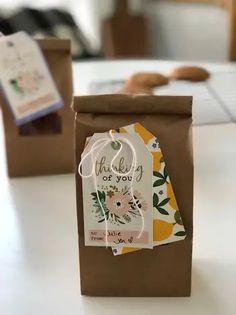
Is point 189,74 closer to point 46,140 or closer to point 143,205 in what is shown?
point 46,140

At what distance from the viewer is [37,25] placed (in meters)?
2.74

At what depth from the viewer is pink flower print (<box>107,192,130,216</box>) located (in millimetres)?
808

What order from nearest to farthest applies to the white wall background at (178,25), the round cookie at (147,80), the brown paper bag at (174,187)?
1. the brown paper bag at (174,187)
2. the round cookie at (147,80)
3. the white wall background at (178,25)

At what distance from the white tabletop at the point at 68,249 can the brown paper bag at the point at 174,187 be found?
0.02 metres

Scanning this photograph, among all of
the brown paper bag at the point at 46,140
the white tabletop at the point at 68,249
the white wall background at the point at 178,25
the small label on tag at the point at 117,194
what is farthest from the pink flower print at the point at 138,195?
the white wall background at the point at 178,25

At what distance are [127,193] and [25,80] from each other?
0.49m

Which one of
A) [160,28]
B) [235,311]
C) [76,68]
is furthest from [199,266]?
[160,28]

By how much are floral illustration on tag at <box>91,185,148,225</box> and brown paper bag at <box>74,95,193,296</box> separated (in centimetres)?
2

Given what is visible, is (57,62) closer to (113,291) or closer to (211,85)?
(113,291)

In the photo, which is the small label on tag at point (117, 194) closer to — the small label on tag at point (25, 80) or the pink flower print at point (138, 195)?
the pink flower print at point (138, 195)

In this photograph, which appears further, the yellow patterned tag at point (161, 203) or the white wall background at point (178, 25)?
the white wall background at point (178, 25)

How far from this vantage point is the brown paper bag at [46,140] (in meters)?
1.23

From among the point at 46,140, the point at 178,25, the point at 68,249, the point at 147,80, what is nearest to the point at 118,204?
the point at 68,249

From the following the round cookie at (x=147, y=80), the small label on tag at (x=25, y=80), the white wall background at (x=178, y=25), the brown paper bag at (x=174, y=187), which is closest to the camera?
the brown paper bag at (x=174, y=187)
